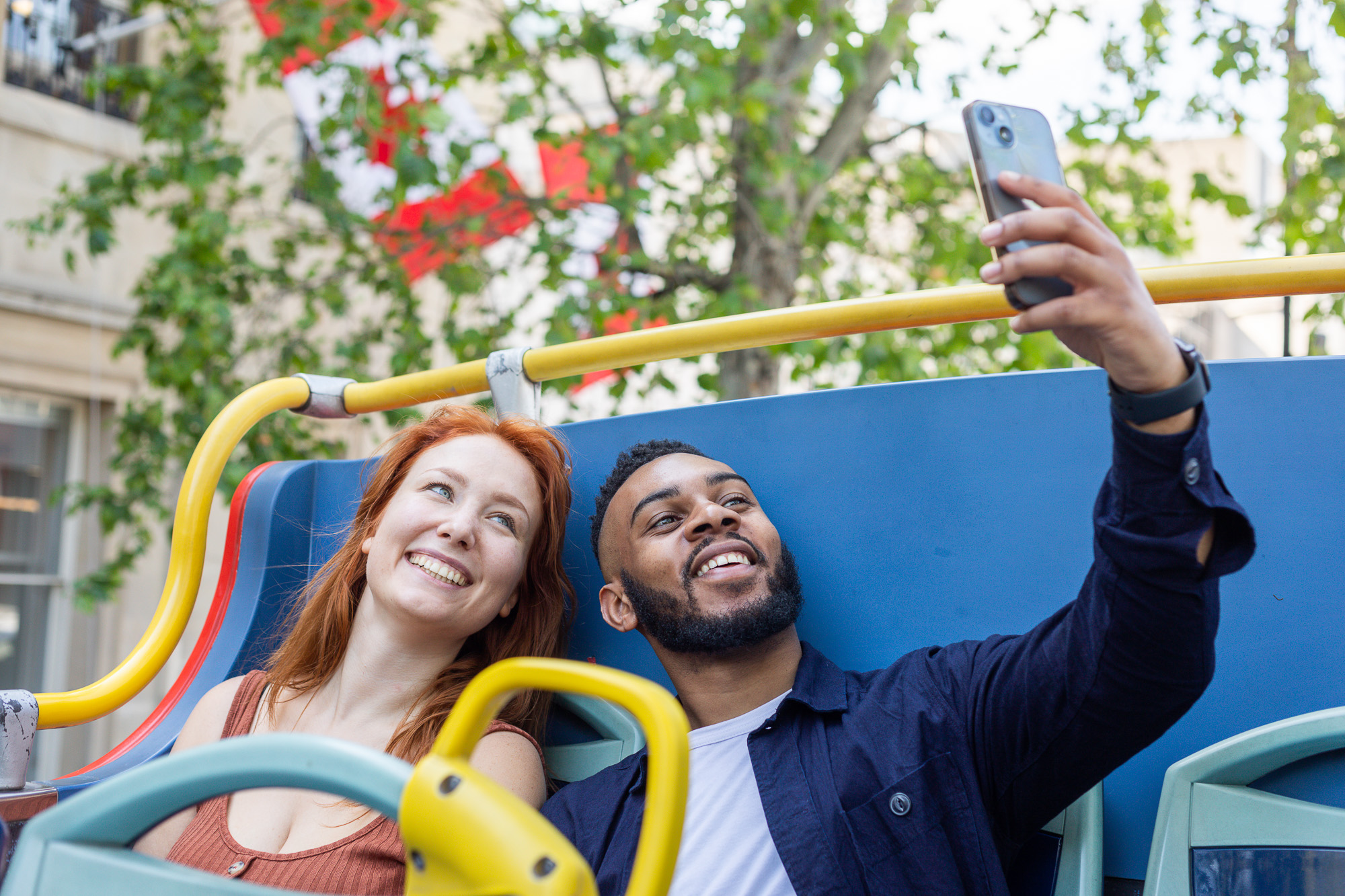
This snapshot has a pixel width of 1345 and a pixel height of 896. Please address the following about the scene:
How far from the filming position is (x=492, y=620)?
1.81 meters

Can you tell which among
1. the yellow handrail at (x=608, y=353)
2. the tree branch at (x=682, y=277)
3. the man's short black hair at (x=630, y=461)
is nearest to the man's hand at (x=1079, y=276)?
the yellow handrail at (x=608, y=353)

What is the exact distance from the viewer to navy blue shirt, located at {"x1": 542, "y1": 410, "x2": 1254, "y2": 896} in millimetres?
1055

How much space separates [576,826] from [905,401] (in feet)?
2.40

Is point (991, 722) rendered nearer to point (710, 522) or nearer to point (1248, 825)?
point (1248, 825)

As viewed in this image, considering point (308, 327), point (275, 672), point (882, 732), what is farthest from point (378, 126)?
point (882, 732)

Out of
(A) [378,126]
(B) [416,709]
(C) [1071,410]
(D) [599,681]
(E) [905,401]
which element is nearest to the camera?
(D) [599,681]

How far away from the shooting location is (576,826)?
4.98 feet

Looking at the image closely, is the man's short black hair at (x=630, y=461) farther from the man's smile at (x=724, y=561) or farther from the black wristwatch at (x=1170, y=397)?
the black wristwatch at (x=1170, y=397)

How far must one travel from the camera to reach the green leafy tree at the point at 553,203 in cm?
455

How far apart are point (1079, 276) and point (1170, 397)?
0.52 ft

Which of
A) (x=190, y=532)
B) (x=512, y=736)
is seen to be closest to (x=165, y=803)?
(x=512, y=736)

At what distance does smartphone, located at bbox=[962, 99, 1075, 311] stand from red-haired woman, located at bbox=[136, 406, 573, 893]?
0.98 meters

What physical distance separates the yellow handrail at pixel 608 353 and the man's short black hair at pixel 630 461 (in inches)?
5.5

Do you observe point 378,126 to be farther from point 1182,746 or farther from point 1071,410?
point 1182,746
